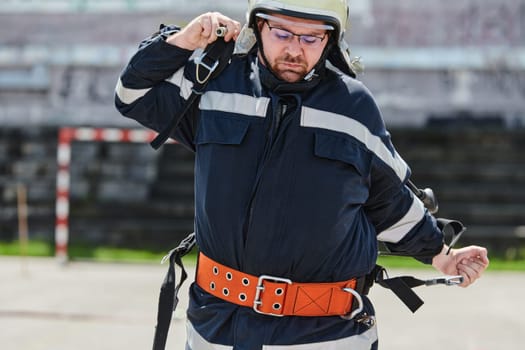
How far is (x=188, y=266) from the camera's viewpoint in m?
8.41

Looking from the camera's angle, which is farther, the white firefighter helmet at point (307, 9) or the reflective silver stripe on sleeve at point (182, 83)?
the reflective silver stripe on sleeve at point (182, 83)

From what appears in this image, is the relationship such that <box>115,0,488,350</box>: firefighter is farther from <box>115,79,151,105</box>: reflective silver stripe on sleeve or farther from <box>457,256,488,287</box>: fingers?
<box>457,256,488,287</box>: fingers

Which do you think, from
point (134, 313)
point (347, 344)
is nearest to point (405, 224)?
point (347, 344)

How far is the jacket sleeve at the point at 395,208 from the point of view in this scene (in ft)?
8.06

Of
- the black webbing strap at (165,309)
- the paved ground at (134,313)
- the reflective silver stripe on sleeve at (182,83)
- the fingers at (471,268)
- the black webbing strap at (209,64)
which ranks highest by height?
the black webbing strap at (209,64)

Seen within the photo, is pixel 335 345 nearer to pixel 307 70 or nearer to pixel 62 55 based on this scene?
pixel 307 70

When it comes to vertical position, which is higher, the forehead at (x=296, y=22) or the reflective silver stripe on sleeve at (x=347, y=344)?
the forehead at (x=296, y=22)

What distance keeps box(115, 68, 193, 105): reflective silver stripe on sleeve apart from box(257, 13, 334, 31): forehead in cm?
30

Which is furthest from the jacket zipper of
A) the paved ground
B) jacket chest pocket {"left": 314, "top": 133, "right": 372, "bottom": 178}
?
the paved ground

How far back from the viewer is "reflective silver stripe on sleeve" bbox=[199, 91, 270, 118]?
7.72ft

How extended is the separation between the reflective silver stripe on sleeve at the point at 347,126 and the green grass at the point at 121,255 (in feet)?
20.7

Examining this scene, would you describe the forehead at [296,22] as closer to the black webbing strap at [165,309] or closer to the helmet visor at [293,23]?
the helmet visor at [293,23]

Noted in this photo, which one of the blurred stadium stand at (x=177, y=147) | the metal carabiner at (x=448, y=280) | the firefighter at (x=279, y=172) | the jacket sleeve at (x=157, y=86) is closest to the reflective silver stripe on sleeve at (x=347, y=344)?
the firefighter at (x=279, y=172)

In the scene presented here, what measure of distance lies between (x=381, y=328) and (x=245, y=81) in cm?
407
